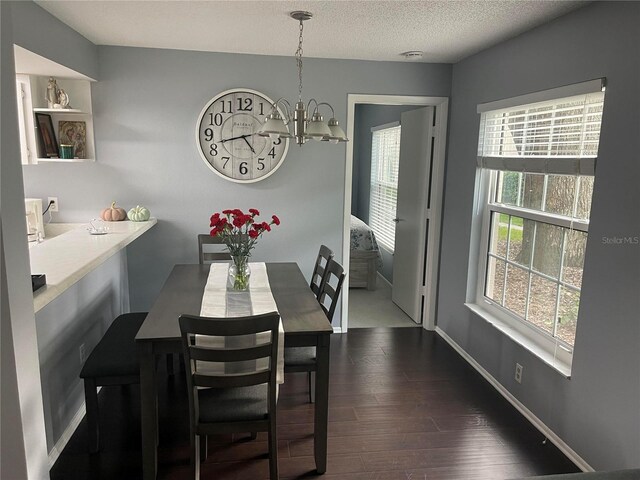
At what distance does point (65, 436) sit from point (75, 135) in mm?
2204

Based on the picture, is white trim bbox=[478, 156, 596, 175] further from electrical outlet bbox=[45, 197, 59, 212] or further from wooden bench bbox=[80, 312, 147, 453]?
electrical outlet bbox=[45, 197, 59, 212]

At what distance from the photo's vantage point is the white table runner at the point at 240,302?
224 cm

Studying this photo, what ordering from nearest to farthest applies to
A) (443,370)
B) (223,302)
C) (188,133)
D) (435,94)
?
(223,302), (443,370), (188,133), (435,94)

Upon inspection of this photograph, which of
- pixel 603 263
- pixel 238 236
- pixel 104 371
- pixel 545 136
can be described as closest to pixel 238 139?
pixel 238 236

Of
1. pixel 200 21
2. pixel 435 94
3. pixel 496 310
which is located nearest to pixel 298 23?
pixel 200 21

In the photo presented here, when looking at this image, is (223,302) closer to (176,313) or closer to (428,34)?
(176,313)

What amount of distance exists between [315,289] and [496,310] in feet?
4.38

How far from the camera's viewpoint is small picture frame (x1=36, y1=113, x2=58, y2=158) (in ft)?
11.2

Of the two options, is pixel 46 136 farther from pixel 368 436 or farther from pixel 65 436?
pixel 368 436

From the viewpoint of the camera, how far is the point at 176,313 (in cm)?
241

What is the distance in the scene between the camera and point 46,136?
11.3 feet

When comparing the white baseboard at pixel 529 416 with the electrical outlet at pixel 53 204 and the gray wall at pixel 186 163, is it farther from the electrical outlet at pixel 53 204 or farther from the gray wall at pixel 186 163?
the electrical outlet at pixel 53 204

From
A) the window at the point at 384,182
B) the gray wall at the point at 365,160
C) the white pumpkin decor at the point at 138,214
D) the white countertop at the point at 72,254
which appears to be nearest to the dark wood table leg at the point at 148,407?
the white countertop at the point at 72,254

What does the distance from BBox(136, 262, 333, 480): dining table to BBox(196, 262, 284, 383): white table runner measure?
45 mm
